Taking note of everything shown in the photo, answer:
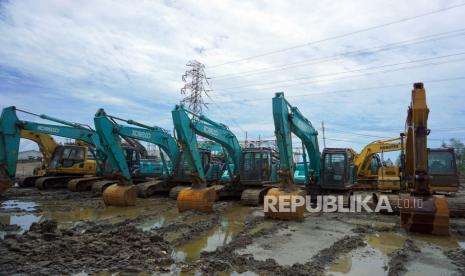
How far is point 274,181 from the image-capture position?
14.7m

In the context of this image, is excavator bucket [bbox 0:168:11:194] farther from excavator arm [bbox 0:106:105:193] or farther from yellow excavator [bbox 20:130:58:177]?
yellow excavator [bbox 20:130:58:177]

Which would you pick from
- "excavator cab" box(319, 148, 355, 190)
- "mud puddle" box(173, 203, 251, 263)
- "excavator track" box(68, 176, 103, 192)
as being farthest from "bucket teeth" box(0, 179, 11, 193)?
"excavator cab" box(319, 148, 355, 190)

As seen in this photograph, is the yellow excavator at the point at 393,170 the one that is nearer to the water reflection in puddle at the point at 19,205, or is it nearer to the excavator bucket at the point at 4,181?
the water reflection in puddle at the point at 19,205

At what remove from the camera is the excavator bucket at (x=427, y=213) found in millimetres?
8023

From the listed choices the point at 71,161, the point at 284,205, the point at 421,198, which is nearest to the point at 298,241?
the point at 284,205

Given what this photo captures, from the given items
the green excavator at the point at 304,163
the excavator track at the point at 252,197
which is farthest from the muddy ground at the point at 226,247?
the excavator track at the point at 252,197

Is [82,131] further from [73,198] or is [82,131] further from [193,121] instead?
[193,121]

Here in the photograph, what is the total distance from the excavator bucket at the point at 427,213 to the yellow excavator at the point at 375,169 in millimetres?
8798

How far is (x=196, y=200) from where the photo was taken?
1120 cm

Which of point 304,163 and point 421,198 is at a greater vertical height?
point 304,163

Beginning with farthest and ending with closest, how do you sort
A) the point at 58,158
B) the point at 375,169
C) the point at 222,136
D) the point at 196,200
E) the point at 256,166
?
the point at 375,169 < the point at 58,158 < the point at 256,166 < the point at 222,136 < the point at 196,200

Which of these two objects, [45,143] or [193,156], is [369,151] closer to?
[193,156]

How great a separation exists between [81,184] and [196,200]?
9.01m

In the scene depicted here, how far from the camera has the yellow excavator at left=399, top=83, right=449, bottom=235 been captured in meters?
8.05
